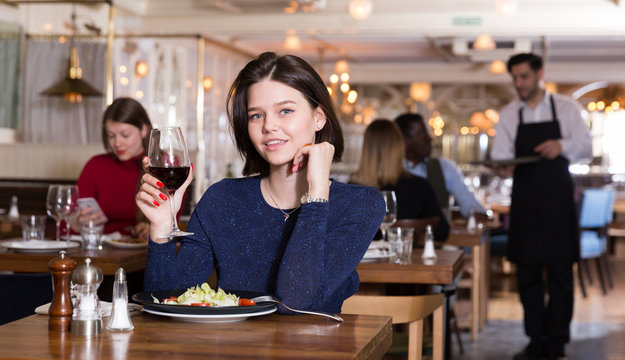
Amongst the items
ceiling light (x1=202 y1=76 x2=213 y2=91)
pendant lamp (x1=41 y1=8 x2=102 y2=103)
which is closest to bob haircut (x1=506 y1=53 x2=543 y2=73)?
pendant lamp (x1=41 y1=8 x2=102 y2=103)

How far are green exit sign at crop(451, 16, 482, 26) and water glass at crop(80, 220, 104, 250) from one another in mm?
6784

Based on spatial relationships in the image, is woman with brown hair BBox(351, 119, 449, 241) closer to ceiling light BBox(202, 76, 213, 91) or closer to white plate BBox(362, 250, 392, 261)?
white plate BBox(362, 250, 392, 261)

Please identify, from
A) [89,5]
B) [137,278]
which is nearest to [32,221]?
[137,278]

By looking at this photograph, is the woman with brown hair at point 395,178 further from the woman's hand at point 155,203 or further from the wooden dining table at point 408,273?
the woman's hand at point 155,203

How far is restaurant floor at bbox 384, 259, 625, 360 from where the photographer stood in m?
5.09

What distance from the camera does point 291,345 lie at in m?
1.47

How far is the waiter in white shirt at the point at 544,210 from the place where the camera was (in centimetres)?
476

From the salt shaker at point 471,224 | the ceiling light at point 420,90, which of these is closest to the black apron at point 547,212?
the salt shaker at point 471,224

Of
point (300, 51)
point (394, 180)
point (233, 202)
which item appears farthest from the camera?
point (300, 51)

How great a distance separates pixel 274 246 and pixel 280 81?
41 centimetres

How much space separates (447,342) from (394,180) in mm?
1033

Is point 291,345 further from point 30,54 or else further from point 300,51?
point 300,51

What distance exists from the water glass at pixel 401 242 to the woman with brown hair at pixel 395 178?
3.36ft

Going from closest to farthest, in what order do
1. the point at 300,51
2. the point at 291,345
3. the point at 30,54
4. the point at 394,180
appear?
the point at 291,345, the point at 394,180, the point at 30,54, the point at 300,51
